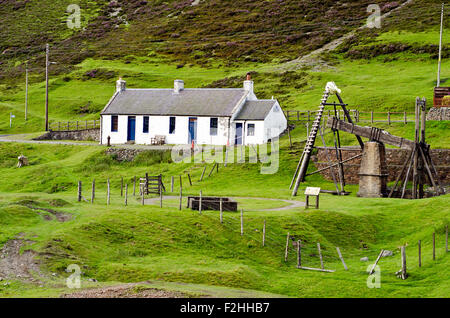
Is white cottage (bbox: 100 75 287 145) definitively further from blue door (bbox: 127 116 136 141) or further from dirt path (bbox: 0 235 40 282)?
dirt path (bbox: 0 235 40 282)

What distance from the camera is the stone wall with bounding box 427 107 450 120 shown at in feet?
204

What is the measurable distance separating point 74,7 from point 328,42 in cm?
7429

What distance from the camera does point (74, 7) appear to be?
534 feet

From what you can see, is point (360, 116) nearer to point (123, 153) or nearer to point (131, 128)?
point (131, 128)

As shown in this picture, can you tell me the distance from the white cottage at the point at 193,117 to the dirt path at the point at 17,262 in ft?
122

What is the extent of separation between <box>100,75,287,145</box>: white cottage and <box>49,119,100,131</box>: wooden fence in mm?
8285

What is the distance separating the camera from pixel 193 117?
68250 mm

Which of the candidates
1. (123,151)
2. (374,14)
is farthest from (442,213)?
(374,14)

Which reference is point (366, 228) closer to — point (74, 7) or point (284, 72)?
point (284, 72)

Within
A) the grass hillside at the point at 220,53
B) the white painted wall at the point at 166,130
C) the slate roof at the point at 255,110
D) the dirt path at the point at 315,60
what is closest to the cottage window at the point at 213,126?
the white painted wall at the point at 166,130

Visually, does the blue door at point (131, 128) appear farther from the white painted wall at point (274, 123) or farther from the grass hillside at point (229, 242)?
the grass hillside at point (229, 242)

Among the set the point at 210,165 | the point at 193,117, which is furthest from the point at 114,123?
the point at 210,165

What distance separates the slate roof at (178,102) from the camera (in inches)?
2702

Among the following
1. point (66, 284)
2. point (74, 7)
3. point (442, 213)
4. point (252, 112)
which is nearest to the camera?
point (66, 284)
